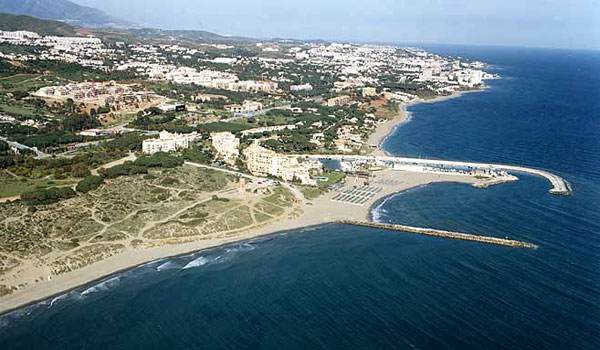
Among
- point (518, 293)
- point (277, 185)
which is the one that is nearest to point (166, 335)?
point (518, 293)

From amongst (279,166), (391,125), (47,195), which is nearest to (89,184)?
(47,195)

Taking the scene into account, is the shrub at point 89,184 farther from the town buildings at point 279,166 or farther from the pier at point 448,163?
the pier at point 448,163

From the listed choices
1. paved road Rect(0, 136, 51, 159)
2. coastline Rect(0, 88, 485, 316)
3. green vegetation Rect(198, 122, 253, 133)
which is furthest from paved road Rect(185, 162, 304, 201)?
green vegetation Rect(198, 122, 253, 133)

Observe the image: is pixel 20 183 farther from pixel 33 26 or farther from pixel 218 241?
pixel 33 26

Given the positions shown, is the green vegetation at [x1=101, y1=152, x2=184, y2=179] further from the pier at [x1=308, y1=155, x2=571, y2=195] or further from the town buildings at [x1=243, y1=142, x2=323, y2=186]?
the pier at [x1=308, y1=155, x2=571, y2=195]

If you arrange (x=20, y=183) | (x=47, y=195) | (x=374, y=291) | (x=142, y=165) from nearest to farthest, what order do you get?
(x=374, y=291) → (x=47, y=195) → (x=20, y=183) → (x=142, y=165)

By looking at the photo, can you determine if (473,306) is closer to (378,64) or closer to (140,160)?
(140,160)
